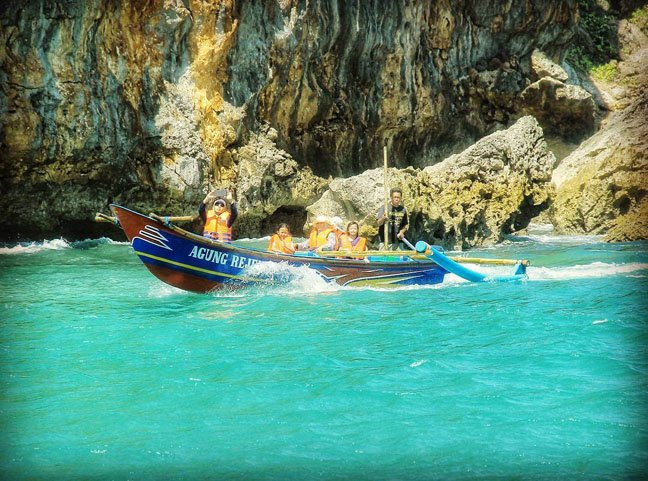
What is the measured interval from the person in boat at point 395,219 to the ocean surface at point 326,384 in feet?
7.69

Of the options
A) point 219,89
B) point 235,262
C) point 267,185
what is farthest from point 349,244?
point 267,185

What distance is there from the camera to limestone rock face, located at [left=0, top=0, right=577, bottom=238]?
17141 mm

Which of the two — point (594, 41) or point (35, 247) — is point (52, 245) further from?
point (594, 41)

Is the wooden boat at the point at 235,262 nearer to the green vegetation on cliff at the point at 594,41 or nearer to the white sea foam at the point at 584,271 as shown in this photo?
the white sea foam at the point at 584,271

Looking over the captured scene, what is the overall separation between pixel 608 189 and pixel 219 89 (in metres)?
10.8

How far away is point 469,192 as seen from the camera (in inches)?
653

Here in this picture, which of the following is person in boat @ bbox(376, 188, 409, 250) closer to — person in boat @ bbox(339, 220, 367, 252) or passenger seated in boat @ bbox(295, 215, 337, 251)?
person in boat @ bbox(339, 220, 367, 252)

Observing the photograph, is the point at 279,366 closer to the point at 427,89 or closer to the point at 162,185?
the point at 162,185

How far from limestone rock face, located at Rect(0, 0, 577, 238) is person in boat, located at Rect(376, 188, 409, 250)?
26.0ft

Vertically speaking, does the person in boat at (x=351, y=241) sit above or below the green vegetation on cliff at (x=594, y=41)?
below

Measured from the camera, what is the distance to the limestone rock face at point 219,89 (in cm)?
1714

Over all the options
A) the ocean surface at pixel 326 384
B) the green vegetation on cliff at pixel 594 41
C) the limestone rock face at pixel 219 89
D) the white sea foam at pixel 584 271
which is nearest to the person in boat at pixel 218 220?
the ocean surface at pixel 326 384

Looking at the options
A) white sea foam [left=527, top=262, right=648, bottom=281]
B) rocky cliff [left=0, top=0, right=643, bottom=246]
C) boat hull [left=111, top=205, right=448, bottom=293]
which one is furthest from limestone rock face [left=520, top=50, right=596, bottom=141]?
boat hull [left=111, top=205, right=448, bottom=293]

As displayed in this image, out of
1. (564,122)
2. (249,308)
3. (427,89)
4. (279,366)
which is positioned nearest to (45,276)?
(249,308)
